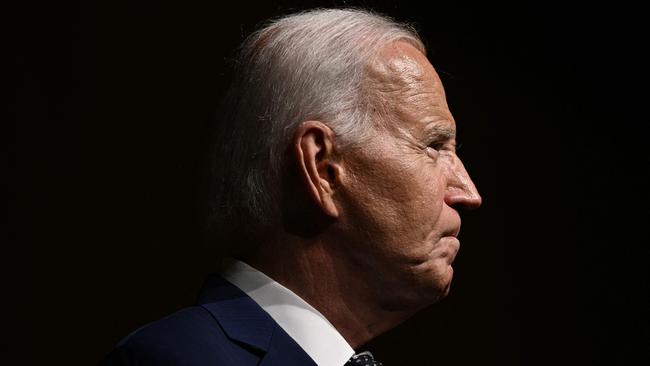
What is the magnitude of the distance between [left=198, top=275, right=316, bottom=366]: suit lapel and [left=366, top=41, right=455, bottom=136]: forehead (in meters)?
0.40

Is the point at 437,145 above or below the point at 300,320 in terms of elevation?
→ above

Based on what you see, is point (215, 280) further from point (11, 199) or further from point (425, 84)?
point (11, 199)

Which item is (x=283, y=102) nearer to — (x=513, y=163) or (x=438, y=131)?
(x=438, y=131)

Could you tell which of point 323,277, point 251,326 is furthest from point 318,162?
point 251,326

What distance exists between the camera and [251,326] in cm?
167

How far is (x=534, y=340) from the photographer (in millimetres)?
2695

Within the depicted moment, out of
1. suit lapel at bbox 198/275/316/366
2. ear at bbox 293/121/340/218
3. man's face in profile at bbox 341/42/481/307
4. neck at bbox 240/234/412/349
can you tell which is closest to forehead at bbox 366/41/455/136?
man's face in profile at bbox 341/42/481/307

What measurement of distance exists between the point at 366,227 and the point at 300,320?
0.62 feet

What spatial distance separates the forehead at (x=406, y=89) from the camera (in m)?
1.79

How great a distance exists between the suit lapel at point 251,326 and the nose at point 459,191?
38cm

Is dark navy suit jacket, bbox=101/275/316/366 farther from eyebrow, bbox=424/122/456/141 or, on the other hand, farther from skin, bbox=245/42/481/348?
eyebrow, bbox=424/122/456/141

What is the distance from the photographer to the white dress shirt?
170 cm

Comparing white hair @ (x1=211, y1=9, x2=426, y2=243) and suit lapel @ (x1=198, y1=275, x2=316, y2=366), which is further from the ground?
white hair @ (x1=211, y1=9, x2=426, y2=243)

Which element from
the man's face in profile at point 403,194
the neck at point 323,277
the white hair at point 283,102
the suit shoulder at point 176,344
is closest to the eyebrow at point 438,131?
the man's face in profile at point 403,194
